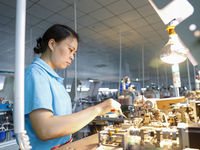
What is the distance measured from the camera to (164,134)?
2.71ft

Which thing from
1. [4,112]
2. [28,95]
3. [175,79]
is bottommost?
[4,112]

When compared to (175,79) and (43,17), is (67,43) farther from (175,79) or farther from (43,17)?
(43,17)

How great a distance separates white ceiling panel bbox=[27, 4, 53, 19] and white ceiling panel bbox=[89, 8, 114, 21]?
1.06 metres

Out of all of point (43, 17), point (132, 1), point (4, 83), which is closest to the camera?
point (132, 1)

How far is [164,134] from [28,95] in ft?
2.56

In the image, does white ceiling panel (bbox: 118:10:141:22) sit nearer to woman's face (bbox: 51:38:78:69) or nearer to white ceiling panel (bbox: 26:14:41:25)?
white ceiling panel (bbox: 26:14:41:25)

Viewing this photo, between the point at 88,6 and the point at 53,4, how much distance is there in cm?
77

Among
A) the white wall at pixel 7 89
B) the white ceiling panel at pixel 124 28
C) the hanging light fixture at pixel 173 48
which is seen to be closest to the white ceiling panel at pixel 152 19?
the white ceiling panel at pixel 124 28

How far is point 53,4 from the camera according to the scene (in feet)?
Result: 10.3

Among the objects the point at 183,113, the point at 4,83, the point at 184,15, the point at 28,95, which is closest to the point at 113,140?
the point at 28,95

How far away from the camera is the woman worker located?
67 cm

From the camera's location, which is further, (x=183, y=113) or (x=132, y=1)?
(x=132, y=1)

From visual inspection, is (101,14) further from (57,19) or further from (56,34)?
(56,34)

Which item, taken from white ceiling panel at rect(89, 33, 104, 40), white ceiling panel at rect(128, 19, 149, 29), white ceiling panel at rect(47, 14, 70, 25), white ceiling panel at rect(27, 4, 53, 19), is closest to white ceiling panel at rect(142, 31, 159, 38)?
white ceiling panel at rect(128, 19, 149, 29)
